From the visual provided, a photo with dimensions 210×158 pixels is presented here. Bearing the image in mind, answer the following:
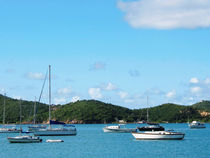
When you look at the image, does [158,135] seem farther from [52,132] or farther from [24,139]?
[52,132]

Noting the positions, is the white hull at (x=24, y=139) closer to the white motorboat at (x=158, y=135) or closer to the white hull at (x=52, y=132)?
the white hull at (x=52, y=132)

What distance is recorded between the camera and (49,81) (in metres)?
102

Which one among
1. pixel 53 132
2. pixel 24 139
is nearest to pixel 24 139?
pixel 24 139

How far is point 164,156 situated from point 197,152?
9872mm

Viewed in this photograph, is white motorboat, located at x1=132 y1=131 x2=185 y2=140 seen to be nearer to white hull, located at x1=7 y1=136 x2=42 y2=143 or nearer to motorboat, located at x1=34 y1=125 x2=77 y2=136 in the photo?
white hull, located at x1=7 y1=136 x2=42 y2=143

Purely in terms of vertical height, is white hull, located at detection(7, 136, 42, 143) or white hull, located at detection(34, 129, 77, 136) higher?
white hull, located at detection(34, 129, 77, 136)

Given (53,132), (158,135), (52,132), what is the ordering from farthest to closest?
(53,132)
(52,132)
(158,135)

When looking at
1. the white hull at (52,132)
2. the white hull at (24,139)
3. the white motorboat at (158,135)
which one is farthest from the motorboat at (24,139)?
the white motorboat at (158,135)

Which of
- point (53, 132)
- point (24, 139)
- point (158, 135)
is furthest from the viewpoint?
point (53, 132)

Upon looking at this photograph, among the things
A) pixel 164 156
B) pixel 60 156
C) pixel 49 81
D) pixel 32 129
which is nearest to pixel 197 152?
pixel 164 156

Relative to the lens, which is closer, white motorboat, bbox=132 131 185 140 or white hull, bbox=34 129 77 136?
white motorboat, bbox=132 131 185 140

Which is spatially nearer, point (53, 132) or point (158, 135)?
point (158, 135)

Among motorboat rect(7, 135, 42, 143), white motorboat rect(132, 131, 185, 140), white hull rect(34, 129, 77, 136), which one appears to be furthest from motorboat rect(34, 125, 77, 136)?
white motorboat rect(132, 131, 185, 140)

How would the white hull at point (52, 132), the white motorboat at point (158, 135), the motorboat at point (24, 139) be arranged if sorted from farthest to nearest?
the white hull at point (52, 132)
the white motorboat at point (158, 135)
the motorboat at point (24, 139)
